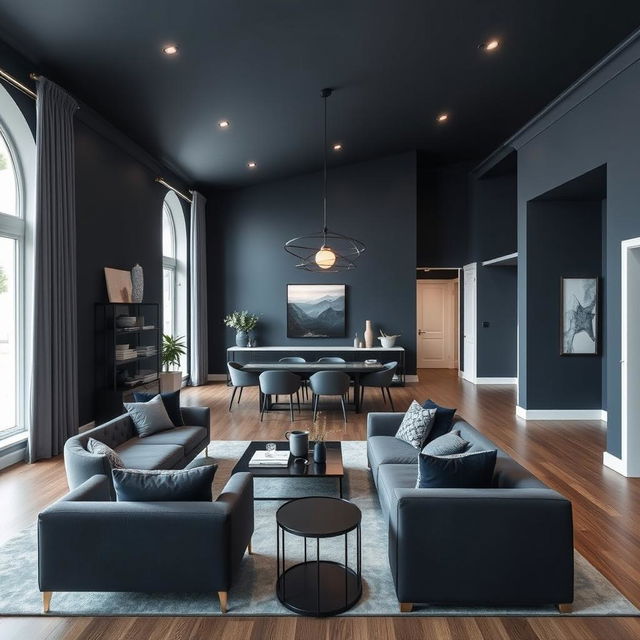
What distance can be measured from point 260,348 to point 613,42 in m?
7.08

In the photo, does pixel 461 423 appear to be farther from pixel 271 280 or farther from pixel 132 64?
pixel 271 280

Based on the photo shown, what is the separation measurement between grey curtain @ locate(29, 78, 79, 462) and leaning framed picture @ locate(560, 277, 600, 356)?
596 cm

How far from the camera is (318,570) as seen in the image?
238 centimetres

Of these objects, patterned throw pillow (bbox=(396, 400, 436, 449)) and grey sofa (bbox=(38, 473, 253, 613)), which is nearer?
grey sofa (bbox=(38, 473, 253, 613))

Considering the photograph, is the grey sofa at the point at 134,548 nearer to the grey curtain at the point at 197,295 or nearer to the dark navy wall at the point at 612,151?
the dark navy wall at the point at 612,151

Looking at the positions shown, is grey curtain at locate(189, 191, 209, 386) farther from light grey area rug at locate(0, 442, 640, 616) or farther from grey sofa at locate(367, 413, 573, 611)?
grey sofa at locate(367, 413, 573, 611)

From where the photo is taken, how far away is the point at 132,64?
4648 millimetres

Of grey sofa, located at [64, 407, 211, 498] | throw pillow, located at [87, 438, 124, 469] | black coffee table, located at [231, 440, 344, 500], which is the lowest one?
black coffee table, located at [231, 440, 344, 500]

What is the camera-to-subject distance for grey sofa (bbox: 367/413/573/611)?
223 centimetres

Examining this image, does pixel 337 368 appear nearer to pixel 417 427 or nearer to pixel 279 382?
pixel 279 382

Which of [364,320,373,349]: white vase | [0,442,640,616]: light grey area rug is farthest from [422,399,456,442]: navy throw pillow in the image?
[364,320,373,349]: white vase

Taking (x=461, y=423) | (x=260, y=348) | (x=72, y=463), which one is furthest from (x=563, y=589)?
(x=260, y=348)

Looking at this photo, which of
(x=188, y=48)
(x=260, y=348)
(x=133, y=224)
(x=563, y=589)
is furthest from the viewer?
(x=260, y=348)

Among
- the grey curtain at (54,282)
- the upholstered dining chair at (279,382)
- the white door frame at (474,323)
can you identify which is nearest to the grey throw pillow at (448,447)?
the upholstered dining chair at (279,382)
